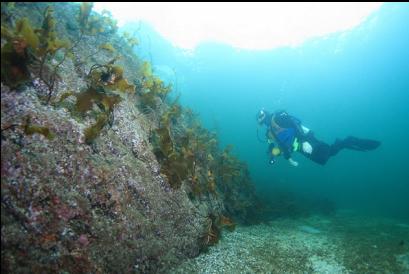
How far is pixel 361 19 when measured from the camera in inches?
1645

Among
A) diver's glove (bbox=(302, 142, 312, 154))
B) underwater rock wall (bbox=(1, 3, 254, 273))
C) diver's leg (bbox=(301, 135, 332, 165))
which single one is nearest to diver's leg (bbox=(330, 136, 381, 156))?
diver's leg (bbox=(301, 135, 332, 165))


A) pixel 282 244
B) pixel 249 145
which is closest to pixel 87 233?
pixel 282 244

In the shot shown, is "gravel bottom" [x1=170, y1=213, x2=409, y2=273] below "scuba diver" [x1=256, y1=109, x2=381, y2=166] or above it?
below

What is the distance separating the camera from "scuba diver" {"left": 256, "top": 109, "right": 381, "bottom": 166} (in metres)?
10.9

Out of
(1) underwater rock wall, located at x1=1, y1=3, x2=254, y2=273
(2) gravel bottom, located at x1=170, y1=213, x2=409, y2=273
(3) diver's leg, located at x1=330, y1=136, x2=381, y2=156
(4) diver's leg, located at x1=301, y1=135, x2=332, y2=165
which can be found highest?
(3) diver's leg, located at x1=330, y1=136, x2=381, y2=156

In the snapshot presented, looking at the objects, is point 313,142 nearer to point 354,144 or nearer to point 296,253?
point 354,144

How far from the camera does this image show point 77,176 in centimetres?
374

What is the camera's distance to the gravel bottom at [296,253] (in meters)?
5.26

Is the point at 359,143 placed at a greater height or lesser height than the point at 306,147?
greater

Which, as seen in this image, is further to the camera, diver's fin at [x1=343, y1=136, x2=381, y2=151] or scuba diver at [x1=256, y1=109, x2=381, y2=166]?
diver's fin at [x1=343, y1=136, x2=381, y2=151]

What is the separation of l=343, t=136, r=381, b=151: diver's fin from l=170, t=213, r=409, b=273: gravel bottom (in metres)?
3.97

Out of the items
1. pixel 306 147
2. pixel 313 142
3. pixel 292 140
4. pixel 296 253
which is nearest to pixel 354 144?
pixel 313 142

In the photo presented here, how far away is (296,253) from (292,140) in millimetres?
5247

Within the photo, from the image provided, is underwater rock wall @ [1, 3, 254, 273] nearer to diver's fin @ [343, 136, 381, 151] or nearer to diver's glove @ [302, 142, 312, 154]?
diver's glove @ [302, 142, 312, 154]
